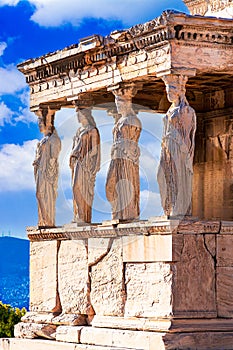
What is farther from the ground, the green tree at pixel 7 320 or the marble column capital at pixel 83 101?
the marble column capital at pixel 83 101

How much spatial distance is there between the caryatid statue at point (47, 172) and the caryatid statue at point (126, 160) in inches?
89.1

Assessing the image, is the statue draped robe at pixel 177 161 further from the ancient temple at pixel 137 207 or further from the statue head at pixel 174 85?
the statue head at pixel 174 85

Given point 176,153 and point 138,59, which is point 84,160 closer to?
point 138,59

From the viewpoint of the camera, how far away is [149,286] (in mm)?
19375

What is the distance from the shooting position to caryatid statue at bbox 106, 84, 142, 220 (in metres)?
20.2

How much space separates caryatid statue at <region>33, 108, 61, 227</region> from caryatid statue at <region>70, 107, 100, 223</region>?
101 centimetres

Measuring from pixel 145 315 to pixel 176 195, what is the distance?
1754 millimetres

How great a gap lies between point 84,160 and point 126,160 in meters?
1.32

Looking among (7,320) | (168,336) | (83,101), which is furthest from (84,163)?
(7,320)

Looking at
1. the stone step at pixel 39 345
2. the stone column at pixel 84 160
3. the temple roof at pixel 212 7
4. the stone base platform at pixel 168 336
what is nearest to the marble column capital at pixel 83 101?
the stone column at pixel 84 160

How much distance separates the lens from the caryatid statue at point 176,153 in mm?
19125

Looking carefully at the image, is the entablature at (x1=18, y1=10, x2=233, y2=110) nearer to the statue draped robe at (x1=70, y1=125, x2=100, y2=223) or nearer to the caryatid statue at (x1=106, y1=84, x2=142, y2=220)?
the caryatid statue at (x1=106, y1=84, x2=142, y2=220)

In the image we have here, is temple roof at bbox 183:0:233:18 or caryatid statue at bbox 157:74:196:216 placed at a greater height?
temple roof at bbox 183:0:233:18

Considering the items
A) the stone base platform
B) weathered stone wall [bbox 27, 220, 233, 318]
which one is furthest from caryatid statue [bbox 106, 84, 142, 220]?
the stone base platform
